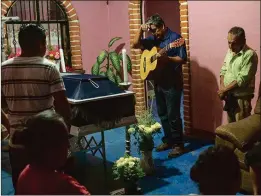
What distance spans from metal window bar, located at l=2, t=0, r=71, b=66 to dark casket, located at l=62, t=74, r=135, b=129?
9.87 feet

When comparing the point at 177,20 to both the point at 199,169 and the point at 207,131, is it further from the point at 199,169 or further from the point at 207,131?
the point at 199,169

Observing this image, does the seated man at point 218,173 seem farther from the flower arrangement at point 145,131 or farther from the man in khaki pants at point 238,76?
the man in khaki pants at point 238,76

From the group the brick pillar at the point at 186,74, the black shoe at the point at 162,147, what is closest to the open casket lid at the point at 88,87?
the black shoe at the point at 162,147

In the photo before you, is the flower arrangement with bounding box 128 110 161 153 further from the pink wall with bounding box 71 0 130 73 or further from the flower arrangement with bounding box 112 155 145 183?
the pink wall with bounding box 71 0 130 73

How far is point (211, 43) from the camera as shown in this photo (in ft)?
14.6

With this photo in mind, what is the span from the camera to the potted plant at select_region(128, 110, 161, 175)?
12.0 ft

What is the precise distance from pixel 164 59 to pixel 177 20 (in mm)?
5360

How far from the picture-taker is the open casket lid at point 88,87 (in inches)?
119

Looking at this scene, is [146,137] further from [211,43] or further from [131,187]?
[211,43]

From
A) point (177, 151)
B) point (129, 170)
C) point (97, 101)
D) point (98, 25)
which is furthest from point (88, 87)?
point (98, 25)

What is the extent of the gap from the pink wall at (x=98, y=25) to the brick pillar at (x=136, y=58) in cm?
24

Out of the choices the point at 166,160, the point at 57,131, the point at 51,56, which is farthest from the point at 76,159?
the point at 57,131

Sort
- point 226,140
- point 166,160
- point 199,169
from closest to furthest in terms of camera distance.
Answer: point 199,169 < point 226,140 < point 166,160

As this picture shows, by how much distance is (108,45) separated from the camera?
626 centimetres
